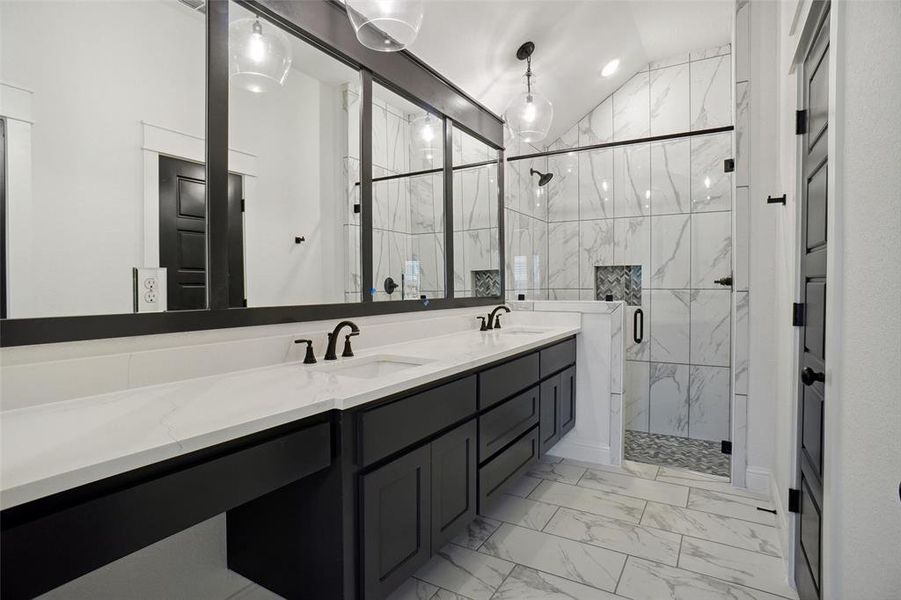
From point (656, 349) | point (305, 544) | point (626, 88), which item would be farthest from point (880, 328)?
point (626, 88)

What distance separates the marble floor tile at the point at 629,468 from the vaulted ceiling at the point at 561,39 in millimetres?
2549

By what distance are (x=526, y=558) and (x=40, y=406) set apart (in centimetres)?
179

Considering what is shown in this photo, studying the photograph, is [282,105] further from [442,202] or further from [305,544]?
[305,544]

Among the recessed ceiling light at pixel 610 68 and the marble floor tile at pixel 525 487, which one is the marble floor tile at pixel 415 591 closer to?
the marble floor tile at pixel 525 487

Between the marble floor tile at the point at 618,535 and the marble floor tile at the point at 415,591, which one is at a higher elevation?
the marble floor tile at the point at 618,535

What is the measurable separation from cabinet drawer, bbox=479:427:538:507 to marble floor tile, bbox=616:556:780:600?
1.93 feet

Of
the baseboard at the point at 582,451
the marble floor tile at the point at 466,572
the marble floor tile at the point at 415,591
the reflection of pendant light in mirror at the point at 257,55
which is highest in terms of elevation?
the reflection of pendant light in mirror at the point at 257,55

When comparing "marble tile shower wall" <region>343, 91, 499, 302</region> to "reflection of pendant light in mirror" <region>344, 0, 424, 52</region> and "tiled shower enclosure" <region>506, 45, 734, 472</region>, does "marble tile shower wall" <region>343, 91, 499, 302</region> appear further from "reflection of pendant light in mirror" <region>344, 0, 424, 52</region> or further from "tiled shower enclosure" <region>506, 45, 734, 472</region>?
"reflection of pendant light in mirror" <region>344, 0, 424, 52</region>

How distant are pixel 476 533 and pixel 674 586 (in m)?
0.84

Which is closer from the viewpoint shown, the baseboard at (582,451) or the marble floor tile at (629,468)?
the marble floor tile at (629,468)

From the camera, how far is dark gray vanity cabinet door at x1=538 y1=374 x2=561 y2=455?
8.46 ft

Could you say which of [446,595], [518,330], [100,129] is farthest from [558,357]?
[100,129]

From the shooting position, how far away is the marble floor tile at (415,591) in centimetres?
171

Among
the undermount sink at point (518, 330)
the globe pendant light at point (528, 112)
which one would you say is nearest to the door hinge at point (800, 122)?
the globe pendant light at point (528, 112)
